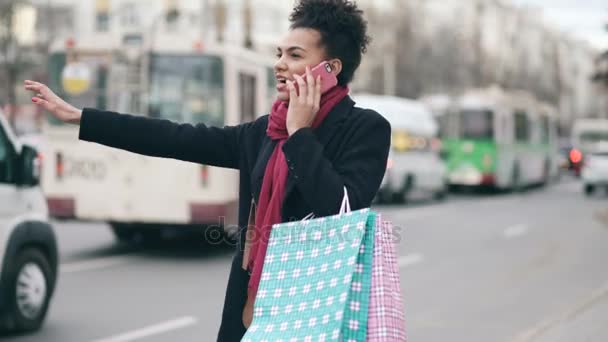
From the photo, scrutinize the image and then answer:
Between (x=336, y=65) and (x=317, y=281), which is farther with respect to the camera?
(x=336, y=65)

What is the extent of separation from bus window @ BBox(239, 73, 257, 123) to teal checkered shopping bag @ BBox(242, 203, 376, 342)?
10.8 m

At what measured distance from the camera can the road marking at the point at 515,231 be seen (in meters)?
17.4

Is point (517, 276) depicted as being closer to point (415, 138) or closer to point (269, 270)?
point (269, 270)

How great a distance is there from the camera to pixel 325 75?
2.98 metres

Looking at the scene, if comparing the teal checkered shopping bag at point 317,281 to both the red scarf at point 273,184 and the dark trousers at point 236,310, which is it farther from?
the dark trousers at point 236,310

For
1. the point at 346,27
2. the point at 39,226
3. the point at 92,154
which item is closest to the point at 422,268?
the point at 92,154

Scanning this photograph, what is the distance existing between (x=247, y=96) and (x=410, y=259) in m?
3.00

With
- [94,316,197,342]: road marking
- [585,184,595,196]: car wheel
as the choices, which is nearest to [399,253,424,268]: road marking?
[94,316,197,342]: road marking

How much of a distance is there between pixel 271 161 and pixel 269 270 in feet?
1.10

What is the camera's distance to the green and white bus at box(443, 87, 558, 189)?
30.3 m

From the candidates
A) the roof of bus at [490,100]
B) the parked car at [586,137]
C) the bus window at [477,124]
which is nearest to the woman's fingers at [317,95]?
the bus window at [477,124]

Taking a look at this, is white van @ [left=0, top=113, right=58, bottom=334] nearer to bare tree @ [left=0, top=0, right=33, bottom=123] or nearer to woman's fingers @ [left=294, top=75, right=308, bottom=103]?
woman's fingers @ [left=294, top=75, right=308, bottom=103]

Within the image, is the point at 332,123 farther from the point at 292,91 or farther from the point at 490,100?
the point at 490,100

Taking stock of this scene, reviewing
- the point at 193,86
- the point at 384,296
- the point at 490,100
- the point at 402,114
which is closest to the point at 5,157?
the point at 384,296
